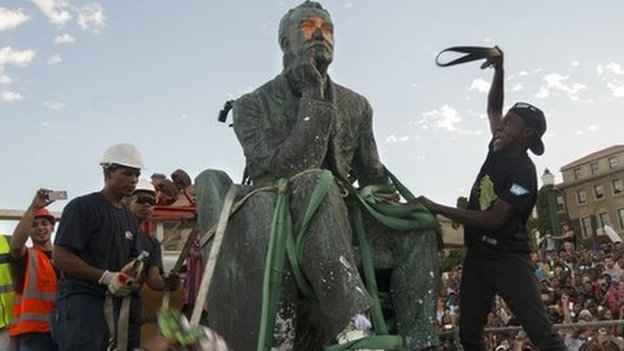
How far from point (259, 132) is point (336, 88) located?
1.90 feet

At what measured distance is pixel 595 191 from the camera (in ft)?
266

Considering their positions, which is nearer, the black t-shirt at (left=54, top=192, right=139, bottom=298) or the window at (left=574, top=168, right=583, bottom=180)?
the black t-shirt at (left=54, top=192, right=139, bottom=298)

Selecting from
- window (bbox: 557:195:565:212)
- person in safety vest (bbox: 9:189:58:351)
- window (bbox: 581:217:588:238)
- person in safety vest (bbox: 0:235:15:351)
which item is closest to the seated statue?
person in safety vest (bbox: 9:189:58:351)

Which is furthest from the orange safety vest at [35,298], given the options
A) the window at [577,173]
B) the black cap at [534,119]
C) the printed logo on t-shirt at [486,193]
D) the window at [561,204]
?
the window at [577,173]

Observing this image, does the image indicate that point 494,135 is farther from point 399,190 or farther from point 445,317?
point 445,317

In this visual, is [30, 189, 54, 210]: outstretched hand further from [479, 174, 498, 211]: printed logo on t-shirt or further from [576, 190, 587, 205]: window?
[576, 190, 587, 205]: window

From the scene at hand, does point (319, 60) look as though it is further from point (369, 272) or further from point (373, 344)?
point (373, 344)

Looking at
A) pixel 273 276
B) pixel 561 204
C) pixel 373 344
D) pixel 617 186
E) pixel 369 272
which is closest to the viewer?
pixel 373 344

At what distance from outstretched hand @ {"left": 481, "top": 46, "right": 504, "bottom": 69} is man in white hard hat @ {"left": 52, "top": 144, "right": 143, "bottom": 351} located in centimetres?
223

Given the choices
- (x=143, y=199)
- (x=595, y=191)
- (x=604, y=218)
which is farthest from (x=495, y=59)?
(x=595, y=191)

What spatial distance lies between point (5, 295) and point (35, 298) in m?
0.46

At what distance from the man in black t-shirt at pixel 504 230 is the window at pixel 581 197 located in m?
82.3

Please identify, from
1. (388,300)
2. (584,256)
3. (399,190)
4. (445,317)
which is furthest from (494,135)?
(584,256)

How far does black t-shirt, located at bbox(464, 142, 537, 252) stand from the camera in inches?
167
